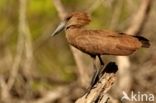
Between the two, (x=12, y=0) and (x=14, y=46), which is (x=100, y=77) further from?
(x=14, y=46)

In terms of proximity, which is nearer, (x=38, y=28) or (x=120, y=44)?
(x=120, y=44)

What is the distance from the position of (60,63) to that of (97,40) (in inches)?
197

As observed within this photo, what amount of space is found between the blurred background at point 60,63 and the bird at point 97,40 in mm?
2357

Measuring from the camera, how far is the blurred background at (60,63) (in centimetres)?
636

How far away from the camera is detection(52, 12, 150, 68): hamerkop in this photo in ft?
10.6

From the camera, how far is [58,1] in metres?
5.86

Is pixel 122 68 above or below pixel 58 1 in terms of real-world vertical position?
below

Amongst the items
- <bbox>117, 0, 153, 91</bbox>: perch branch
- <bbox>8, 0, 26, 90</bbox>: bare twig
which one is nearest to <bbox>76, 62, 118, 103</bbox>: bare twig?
<bbox>8, 0, 26, 90</bbox>: bare twig

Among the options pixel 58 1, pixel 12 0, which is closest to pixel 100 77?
pixel 58 1

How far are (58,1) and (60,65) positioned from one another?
8.07ft

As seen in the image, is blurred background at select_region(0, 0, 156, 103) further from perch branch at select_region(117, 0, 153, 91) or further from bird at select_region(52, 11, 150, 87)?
bird at select_region(52, 11, 150, 87)

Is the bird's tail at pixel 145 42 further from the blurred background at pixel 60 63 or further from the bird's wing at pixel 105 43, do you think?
the blurred background at pixel 60 63

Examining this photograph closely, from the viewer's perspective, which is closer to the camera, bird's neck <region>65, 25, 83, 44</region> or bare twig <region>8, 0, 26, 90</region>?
bird's neck <region>65, 25, 83, 44</region>

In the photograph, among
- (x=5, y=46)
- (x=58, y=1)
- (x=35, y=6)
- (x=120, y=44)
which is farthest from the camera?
(x=35, y=6)
